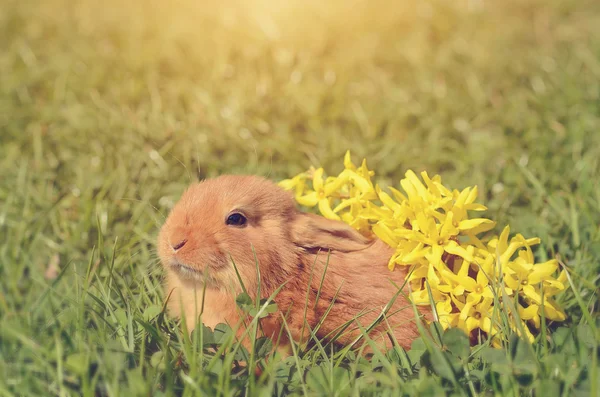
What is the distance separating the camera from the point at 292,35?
5.68 meters

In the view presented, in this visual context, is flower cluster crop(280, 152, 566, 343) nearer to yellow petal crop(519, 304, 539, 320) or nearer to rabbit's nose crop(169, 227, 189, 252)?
yellow petal crop(519, 304, 539, 320)

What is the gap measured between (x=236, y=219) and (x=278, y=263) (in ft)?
0.75

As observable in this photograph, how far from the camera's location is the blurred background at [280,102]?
314 centimetres

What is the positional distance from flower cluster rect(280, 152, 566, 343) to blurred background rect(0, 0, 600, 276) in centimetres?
53

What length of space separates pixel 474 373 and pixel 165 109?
2.98m

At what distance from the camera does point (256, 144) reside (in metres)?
3.68

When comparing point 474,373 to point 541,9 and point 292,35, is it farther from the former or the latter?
point 541,9

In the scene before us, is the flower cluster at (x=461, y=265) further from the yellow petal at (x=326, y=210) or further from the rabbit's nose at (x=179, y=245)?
the rabbit's nose at (x=179, y=245)

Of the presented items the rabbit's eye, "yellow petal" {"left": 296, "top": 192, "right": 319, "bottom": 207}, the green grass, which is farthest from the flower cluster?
the rabbit's eye

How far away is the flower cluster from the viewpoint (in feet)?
6.91

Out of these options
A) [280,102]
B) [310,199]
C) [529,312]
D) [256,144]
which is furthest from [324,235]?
[280,102]

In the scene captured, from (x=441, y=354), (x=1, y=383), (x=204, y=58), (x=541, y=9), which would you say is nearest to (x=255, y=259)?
Result: (x=441, y=354)

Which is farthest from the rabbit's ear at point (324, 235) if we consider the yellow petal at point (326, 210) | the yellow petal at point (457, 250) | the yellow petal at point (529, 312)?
the yellow petal at point (529, 312)

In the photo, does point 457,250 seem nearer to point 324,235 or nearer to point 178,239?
point 324,235
